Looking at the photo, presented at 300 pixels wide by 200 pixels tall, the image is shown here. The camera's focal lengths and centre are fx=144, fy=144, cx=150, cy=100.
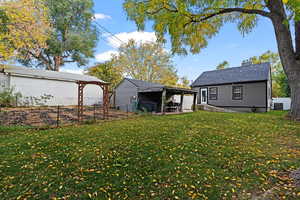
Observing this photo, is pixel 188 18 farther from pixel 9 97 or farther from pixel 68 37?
pixel 68 37

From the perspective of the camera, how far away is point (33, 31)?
11.4 meters

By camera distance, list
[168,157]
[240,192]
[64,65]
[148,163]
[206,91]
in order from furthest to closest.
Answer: [64,65], [206,91], [168,157], [148,163], [240,192]

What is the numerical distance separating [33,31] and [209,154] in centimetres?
1493

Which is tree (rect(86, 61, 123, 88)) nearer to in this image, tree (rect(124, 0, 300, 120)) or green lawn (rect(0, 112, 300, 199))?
tree (rect(124, 0, 300, 120))

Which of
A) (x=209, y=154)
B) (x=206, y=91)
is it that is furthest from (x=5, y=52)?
(x=206, y=91)

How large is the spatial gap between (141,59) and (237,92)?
54.3 feet

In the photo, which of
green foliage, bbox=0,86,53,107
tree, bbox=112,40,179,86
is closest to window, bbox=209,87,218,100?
tree, bbox=112,40,179,86

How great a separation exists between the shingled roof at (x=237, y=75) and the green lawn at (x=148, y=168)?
1114cm

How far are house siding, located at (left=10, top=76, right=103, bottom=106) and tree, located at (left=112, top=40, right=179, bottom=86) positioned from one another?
9663 millimetres

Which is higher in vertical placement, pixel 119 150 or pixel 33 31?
pixel 33 31

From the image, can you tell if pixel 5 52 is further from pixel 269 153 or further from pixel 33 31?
pixel 269 153

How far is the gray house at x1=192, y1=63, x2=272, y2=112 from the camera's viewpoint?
12930mm

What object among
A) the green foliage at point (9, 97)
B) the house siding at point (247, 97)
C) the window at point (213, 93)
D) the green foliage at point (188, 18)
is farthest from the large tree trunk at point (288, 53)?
the green foliage at point (9, 97)

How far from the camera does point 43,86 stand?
43.7 ft
